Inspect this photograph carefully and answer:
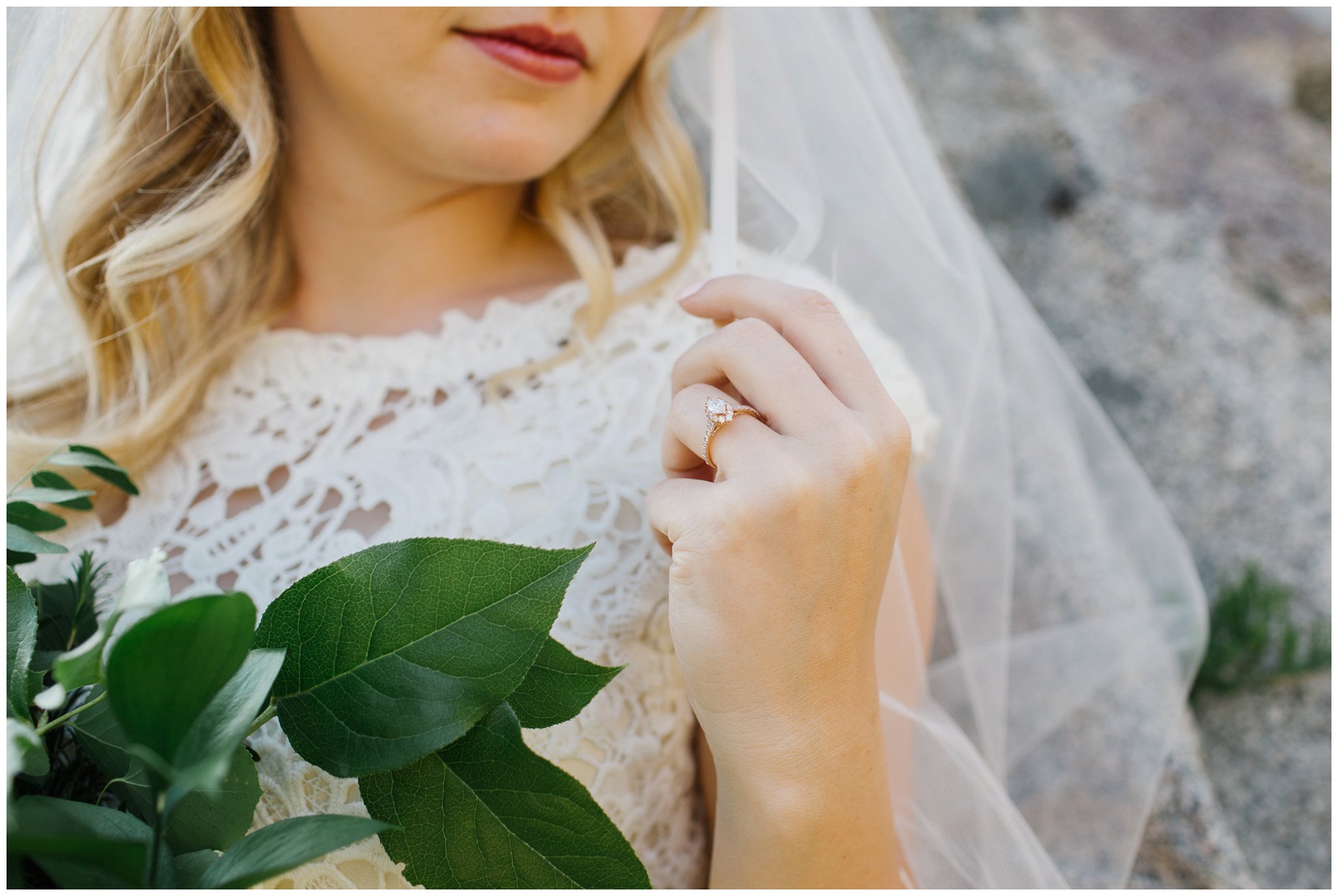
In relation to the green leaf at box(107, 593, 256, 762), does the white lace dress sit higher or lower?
lower

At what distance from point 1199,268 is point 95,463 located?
75.1 inches

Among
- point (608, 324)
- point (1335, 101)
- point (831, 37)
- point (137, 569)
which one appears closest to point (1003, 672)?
point (608, 324)

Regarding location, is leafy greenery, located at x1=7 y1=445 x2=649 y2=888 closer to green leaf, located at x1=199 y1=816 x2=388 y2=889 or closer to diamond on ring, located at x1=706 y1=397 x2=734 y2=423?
green leaf, located at x1=199 y1=816 x2=388 y2=889

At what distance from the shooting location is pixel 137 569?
1.27ft

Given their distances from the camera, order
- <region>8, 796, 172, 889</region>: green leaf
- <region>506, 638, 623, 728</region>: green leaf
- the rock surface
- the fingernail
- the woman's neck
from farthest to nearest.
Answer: the rock surface
the woman's neck
the fingernail
<region>506, 638, 623, 728</region>: green leaf
<region>8, 796, 172, 889</region>: green leaf

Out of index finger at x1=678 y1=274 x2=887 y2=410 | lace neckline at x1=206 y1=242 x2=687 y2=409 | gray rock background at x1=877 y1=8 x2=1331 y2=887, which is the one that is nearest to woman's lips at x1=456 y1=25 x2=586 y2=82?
lace neckline at x1=206 y1=242 x2=687 y2=409

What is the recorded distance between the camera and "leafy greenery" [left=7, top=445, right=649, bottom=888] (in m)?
0.43

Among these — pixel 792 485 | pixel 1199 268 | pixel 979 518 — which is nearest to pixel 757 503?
pixel 792 485

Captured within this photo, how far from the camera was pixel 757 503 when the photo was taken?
0.70 metres

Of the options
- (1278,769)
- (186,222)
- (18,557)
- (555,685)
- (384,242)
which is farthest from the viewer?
(1278,769)

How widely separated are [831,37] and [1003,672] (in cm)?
94

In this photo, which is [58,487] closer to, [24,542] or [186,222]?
[24,542]

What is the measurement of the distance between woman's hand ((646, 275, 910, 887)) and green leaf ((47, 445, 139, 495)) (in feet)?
1.54

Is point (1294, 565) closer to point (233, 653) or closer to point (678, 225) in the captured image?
point (678, 225)
